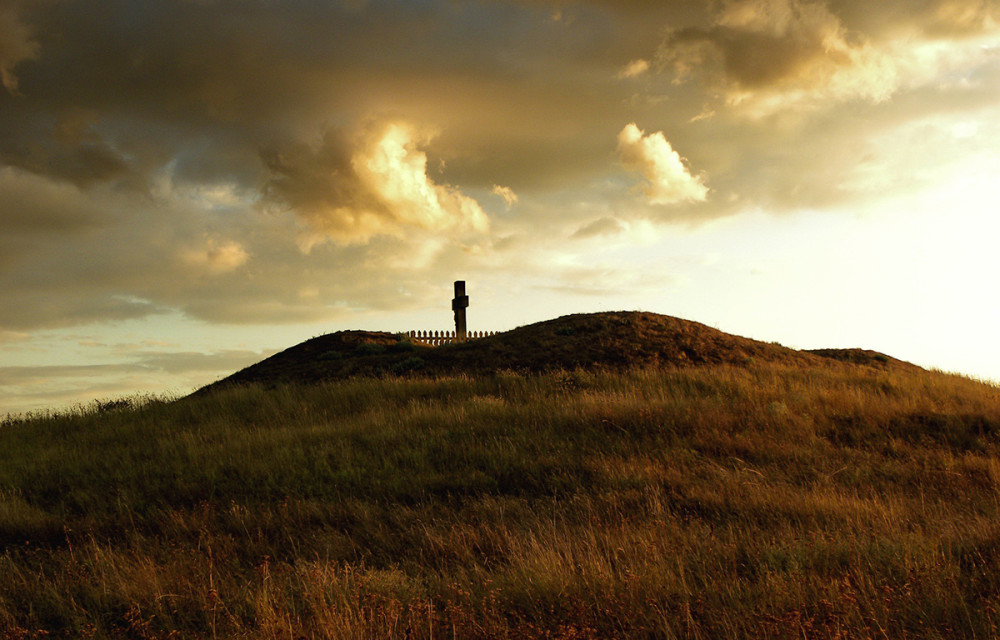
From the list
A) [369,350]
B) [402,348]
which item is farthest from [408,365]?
[369,350]

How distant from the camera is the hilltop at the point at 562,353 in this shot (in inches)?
664

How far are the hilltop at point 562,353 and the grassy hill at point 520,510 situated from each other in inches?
55.5

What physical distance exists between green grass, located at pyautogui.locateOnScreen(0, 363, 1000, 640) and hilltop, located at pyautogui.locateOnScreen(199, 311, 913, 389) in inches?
108

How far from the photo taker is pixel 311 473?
8.91 m

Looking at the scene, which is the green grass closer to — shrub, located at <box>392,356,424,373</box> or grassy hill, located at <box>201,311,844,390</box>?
grassy hill, located at <box>201,311,844,390</box>

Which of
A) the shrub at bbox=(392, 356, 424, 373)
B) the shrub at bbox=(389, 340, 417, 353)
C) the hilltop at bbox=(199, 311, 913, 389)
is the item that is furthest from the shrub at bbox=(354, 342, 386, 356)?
the shrub at bbox=(392, 356, 424, 373)

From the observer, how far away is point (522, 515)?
22.7 ft

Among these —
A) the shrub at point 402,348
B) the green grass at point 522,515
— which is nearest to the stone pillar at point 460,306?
the shrub at point 402,348

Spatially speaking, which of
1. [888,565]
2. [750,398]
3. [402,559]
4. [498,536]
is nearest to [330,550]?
[402,559]

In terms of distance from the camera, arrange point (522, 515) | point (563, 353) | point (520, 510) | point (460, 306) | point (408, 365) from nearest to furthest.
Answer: point (522, 515) < point (520, 510) < point (563, 353) < point (408, 365) < point (460, 306)

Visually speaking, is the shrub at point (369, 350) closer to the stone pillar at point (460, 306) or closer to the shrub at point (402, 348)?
the shrub at point (402, 348)

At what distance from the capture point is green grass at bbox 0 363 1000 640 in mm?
4434

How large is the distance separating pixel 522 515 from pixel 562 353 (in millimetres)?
10596

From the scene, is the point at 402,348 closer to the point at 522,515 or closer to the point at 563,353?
the point at 563,353
